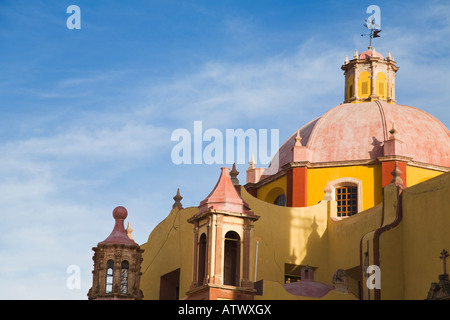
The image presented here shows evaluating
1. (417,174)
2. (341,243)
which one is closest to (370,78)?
(417,174)

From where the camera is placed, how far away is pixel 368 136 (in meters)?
33.9

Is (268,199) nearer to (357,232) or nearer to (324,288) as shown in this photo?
(357,232)

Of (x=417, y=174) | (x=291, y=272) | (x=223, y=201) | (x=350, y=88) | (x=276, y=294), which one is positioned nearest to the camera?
(x=276, y=294)

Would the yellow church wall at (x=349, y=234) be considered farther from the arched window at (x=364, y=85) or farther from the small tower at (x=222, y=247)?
the arched window at (x=364, y=85)

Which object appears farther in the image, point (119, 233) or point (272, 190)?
point (272, 190)

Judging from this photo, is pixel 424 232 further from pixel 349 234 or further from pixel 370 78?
pixel 370 78

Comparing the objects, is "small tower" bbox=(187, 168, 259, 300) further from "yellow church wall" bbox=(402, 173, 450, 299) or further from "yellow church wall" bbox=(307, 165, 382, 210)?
"yellow church wall" bbox=(307, 165, 382, 210)

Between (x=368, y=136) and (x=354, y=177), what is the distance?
181 centimetres

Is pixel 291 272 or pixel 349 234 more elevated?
pixel 349 234

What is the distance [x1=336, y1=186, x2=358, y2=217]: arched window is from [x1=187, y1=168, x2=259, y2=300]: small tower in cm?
718

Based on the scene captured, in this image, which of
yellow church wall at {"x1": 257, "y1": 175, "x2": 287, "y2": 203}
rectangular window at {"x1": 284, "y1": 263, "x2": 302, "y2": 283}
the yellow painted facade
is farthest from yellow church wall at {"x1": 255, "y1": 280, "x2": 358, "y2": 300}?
yellow church wall at {"x1": 257, "y1": 175, "x2": 287, "y2": 203}

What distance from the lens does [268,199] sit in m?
35.3
